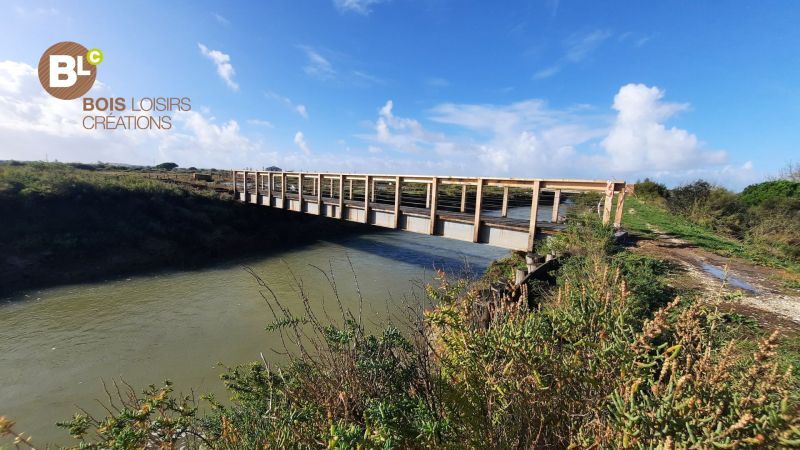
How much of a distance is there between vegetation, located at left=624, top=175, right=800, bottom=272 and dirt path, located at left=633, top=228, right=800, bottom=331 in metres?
0.93

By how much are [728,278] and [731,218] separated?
13.9 meters

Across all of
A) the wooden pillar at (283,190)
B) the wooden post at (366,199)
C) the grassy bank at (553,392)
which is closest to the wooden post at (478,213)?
the wooden post at (366,199)

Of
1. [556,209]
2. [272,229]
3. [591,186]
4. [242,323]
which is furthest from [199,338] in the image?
[272,229]

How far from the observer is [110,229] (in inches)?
630

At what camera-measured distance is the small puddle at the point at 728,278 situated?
18.4ft

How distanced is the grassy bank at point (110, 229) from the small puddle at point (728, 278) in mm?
18469

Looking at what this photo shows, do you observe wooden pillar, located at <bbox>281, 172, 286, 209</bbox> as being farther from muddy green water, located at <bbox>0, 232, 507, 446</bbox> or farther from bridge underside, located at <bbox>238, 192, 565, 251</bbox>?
muddy green water, located at <bbox>0, 232, 507, 446</bbox>

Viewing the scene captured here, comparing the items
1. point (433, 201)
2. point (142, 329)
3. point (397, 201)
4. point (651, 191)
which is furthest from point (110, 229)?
point (651, 191)

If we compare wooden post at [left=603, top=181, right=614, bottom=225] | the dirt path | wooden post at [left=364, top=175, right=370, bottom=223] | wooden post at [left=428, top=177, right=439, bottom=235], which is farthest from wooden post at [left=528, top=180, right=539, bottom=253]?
wooden post at [left=364, top=175, right=370, bottom=223]

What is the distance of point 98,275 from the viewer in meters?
13.8

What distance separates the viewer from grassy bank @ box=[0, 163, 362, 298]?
13367mm

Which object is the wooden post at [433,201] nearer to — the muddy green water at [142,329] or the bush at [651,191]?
the muddy green water at [142,329]

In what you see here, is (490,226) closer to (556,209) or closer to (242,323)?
(556,209)

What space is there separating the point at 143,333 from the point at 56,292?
6.30 m
